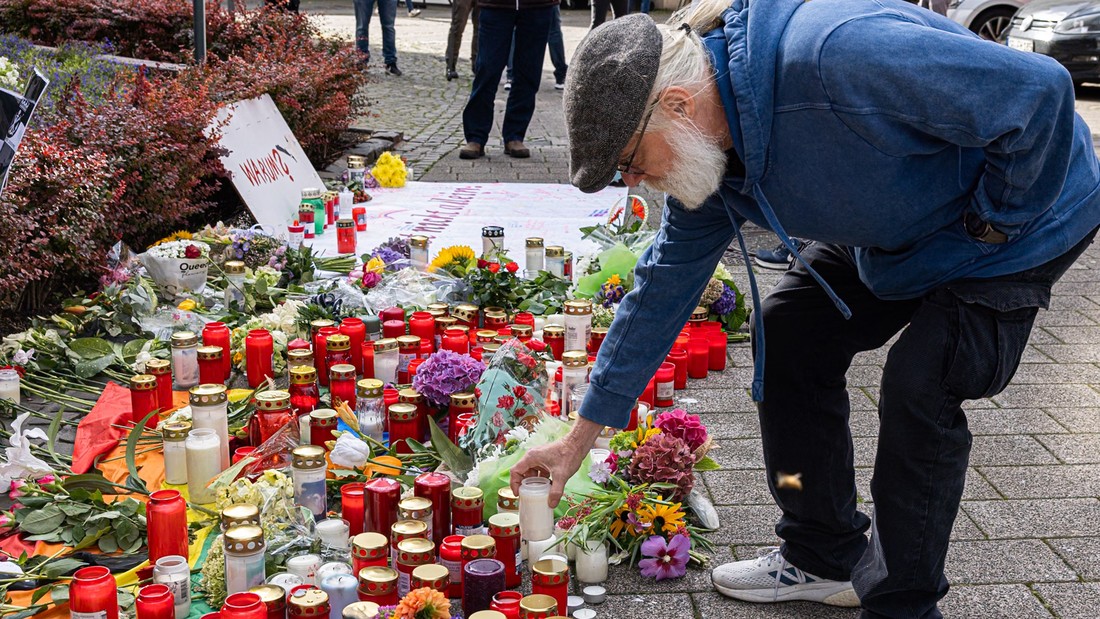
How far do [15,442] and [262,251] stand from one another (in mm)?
1973

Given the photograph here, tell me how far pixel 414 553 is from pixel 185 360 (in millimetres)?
1671

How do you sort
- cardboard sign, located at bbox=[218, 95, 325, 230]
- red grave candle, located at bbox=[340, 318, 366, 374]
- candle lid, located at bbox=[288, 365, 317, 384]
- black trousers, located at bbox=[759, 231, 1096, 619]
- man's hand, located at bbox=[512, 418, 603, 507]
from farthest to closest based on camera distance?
cardboard sign, located at bbox=[218, 95, 325, 230], red grave candle, located at bbox=[340, 318, 366, 374], candle lid, located at bbox=[288, 365, 317, 384], man's hand, located at bbox=[512, 418, 603, 507], black trousers, located at bbox=[759, 231, 1096, 619]

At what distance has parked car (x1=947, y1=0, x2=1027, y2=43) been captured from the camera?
38.5 ft

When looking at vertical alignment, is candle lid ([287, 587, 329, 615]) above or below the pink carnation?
below

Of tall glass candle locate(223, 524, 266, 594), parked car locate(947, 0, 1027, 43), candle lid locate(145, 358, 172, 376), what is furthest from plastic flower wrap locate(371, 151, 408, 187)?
parked car locate(947, 0, 1027, 43)

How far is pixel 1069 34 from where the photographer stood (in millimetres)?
10547

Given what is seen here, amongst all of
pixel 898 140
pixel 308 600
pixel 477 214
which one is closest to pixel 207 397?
pixel 308 600

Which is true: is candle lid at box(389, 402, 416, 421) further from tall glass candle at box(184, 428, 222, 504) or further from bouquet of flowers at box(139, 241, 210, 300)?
bouquet of flowers at box(139, 241, 210, 300)

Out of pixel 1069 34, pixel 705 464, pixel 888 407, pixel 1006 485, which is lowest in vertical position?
pixel 1006 485

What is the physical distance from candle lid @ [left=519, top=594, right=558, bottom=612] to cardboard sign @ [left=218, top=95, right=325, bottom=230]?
Answer: 371 centimetres

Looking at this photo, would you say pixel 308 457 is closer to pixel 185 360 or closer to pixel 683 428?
pixel 683 428

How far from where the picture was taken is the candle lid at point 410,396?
10.6 ft

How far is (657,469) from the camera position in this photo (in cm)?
285

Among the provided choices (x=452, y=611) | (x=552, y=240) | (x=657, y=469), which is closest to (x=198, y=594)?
(x=452, y=611)
